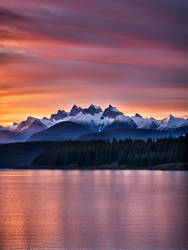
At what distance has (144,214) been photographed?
68.6 metres

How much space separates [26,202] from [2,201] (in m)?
4.99

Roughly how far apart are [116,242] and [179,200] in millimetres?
36832

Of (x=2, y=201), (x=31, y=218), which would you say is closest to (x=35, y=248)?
(x=31, y=218)

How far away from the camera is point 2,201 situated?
9056cm

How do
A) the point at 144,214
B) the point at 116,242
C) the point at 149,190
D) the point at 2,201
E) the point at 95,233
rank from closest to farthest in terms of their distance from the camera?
the point at 116,242 → the point at 95,233 → the point at 144,214 → the point at 2,201 → the point at 149,190

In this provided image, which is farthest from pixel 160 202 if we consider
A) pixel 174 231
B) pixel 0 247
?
pixel 0 247

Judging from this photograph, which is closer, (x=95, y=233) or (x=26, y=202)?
(x=95, y=233)

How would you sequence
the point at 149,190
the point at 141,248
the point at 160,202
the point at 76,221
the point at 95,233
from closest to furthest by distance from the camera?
the point at 141,248 < the point at 95,233 < the point at 76,221 < the point at 160,202 < the point at 149,190

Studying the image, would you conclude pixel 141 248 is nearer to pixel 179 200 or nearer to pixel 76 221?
pixel 76 221


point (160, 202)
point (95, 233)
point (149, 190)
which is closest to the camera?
point (95, 233)

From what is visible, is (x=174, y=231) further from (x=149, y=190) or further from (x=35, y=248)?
(x=149, y=190)

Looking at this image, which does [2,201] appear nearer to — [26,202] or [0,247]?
[26,202]

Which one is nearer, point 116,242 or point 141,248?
point 141,248

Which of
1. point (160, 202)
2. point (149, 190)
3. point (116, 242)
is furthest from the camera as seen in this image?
point (149, 190)
